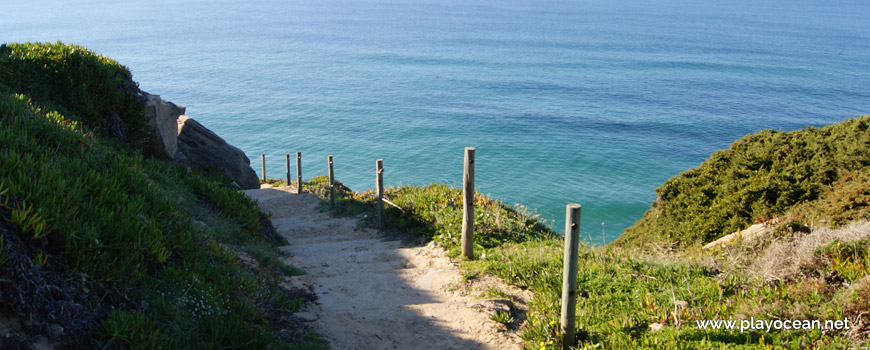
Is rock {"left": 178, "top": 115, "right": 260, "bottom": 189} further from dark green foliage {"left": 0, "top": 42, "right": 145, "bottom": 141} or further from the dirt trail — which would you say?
the dirt trail

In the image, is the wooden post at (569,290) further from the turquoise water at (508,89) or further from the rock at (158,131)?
the turquoise water at (508,89)

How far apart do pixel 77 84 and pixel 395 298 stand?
8.04m

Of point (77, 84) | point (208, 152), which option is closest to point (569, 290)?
point (77, 84)

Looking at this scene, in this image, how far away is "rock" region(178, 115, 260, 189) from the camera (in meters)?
15.3

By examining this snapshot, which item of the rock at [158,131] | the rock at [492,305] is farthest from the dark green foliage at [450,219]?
the rock at [158,131]

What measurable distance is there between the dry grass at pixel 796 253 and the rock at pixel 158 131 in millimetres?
11449

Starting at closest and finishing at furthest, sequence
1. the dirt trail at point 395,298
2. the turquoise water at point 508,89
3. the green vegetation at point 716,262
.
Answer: the green vegetation at point 716,262 → the dirt trail at point 395,298 → the turquoise water at point 508,89

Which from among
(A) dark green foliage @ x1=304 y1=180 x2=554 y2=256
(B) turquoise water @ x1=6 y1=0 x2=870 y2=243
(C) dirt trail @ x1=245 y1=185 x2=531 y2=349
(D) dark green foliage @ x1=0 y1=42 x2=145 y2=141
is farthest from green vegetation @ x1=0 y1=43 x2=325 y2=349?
(B) turquoise water @ x1=6 y1=0 x2=870 y2=243

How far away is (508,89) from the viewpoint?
62188mm

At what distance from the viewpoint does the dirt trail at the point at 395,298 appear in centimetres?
577

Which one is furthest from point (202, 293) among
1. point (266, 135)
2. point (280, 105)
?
point (280, 105)

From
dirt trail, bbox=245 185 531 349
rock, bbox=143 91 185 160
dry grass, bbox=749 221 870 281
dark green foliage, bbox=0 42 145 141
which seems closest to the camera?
dirt trail, bbox=245 185 531 349

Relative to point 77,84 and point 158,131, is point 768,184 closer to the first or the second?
point 158,131

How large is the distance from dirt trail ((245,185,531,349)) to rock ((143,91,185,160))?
362cm
